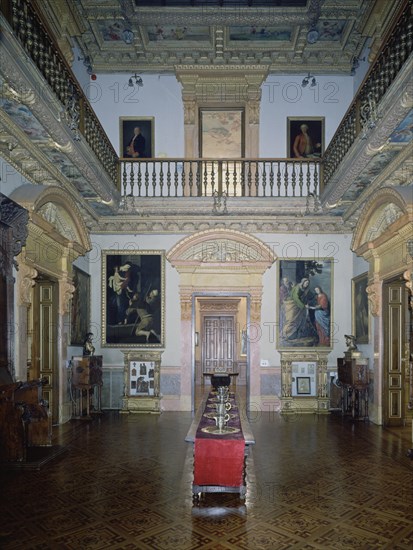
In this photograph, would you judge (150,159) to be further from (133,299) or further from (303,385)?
(303,385)

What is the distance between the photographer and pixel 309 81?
14070mm

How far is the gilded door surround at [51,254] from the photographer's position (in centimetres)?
859

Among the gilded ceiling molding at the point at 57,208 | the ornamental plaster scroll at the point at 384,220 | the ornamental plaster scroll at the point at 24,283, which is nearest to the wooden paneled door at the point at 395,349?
the ornamental plaster scroll at the point at 384,220

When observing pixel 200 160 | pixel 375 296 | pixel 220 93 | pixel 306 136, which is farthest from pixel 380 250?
pixel 220 93

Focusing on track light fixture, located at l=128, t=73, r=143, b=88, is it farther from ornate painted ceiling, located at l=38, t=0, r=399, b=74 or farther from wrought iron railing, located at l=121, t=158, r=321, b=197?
wrought iron railing, located at l=121, t=158, r=321, b=197

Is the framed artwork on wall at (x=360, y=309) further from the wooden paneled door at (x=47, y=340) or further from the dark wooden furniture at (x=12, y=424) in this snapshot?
the dark wooden furniture at (x=12, y=424)

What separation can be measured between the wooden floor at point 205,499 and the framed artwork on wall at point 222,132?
7831 millimetres

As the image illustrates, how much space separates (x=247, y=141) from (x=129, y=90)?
3360 mm

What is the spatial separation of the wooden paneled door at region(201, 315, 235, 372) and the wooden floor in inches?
465

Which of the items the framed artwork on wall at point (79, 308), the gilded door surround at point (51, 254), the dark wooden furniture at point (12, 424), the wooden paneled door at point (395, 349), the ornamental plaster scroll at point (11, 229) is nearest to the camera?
the dark wooden furniture at point (12, 424)

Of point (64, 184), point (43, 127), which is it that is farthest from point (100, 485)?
point (64, 184)

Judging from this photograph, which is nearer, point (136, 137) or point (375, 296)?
point (375, 296)

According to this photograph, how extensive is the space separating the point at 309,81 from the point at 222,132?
2641mm

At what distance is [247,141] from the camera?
13859 millimetres
